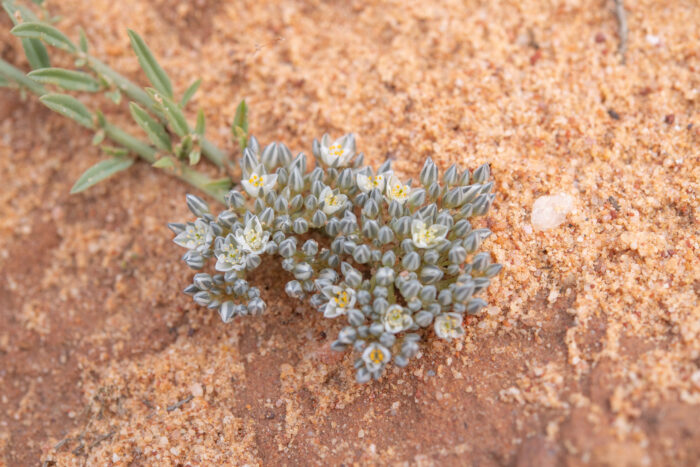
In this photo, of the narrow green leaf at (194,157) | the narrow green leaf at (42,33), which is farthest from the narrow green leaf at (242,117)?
the narrow green leaf at (42,33)

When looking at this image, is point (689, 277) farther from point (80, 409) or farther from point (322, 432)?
point (80, 409)

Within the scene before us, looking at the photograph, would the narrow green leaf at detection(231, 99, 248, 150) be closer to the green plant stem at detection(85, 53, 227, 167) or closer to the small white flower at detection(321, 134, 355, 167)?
the green plant stem at detection(85, 53, 227, 167)

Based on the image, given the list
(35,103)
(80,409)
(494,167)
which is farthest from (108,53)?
(494,167)

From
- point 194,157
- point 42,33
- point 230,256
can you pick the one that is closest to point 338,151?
point 230,256

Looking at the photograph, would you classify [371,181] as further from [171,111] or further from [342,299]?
[171,111]

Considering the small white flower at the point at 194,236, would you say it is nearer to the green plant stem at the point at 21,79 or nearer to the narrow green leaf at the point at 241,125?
the narrow green leaf at the point at 241,125

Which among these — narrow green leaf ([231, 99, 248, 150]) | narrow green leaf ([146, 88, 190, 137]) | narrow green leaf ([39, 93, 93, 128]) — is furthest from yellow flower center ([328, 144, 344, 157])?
narrow green leaf ([39, 93, 93, 128])
